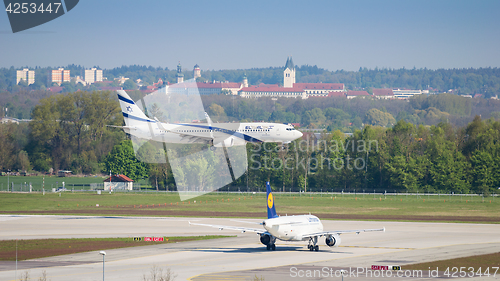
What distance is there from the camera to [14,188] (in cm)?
12512

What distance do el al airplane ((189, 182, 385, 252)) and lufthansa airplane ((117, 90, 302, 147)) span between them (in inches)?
1268

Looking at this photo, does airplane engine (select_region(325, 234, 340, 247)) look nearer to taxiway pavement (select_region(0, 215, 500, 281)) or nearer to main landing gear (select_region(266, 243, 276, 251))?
taxiway pavement (select_region(0, 215, 500, 281))

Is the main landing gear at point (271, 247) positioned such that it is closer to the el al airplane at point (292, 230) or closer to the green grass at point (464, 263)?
the el al airplane at point (292, 230)

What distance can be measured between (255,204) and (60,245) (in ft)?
150

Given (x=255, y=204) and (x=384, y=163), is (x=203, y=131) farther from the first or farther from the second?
(x=384, y=163)

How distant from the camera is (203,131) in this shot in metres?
79.9

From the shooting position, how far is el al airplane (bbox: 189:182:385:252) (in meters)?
45.1

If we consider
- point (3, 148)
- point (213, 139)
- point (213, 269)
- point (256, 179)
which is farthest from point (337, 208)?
point (3, 148)

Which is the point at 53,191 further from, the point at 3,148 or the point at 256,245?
the point at 256,245

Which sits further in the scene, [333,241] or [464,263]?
[333,241]

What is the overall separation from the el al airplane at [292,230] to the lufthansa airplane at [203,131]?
106 ft

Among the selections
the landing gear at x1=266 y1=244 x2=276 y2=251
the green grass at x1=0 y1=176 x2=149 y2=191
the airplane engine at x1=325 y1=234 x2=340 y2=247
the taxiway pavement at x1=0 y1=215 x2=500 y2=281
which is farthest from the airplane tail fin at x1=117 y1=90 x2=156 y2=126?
the green grass at x1=0 y1=176 x2=149 y2=191

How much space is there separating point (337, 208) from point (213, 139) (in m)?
23.3

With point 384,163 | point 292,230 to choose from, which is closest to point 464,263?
point 292,230
